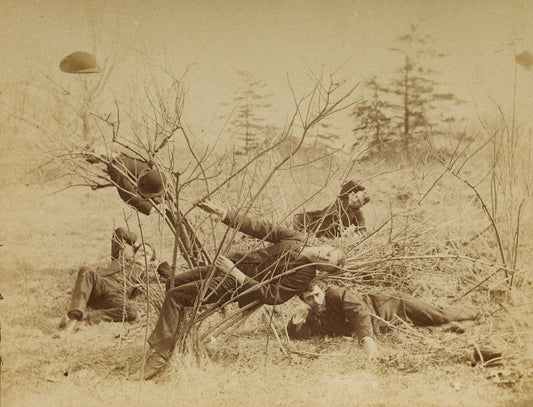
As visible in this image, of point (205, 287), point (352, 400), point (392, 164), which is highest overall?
point (392, 164)

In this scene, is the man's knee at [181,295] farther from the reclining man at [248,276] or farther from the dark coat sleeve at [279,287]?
the dark coat sleeve at [279,287]

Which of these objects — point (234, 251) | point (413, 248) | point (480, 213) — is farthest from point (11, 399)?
point (480, 213)

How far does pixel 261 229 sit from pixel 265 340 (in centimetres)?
79

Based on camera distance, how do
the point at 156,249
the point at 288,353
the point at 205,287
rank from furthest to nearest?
the point at 156,249 < the point at 288,353 < the point at 205,287

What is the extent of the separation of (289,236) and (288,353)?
791 mm

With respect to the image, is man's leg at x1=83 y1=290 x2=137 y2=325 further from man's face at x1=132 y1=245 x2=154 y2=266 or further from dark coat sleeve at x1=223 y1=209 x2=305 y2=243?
dark coat sleeve at x1=223 y1=209 x2=305 y2=243

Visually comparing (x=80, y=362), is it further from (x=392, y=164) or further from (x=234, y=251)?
(x=392, y=164)

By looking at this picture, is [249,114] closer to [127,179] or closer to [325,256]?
[127,179]

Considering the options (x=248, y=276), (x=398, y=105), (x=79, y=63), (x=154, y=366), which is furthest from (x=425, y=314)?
(x=79, y=63)

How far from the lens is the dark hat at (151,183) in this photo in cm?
391

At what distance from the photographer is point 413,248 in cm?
435

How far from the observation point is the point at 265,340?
4273 millimetres

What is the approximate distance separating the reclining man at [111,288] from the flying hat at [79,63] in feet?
3.92

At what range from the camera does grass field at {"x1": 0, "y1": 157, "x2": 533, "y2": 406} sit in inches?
159
